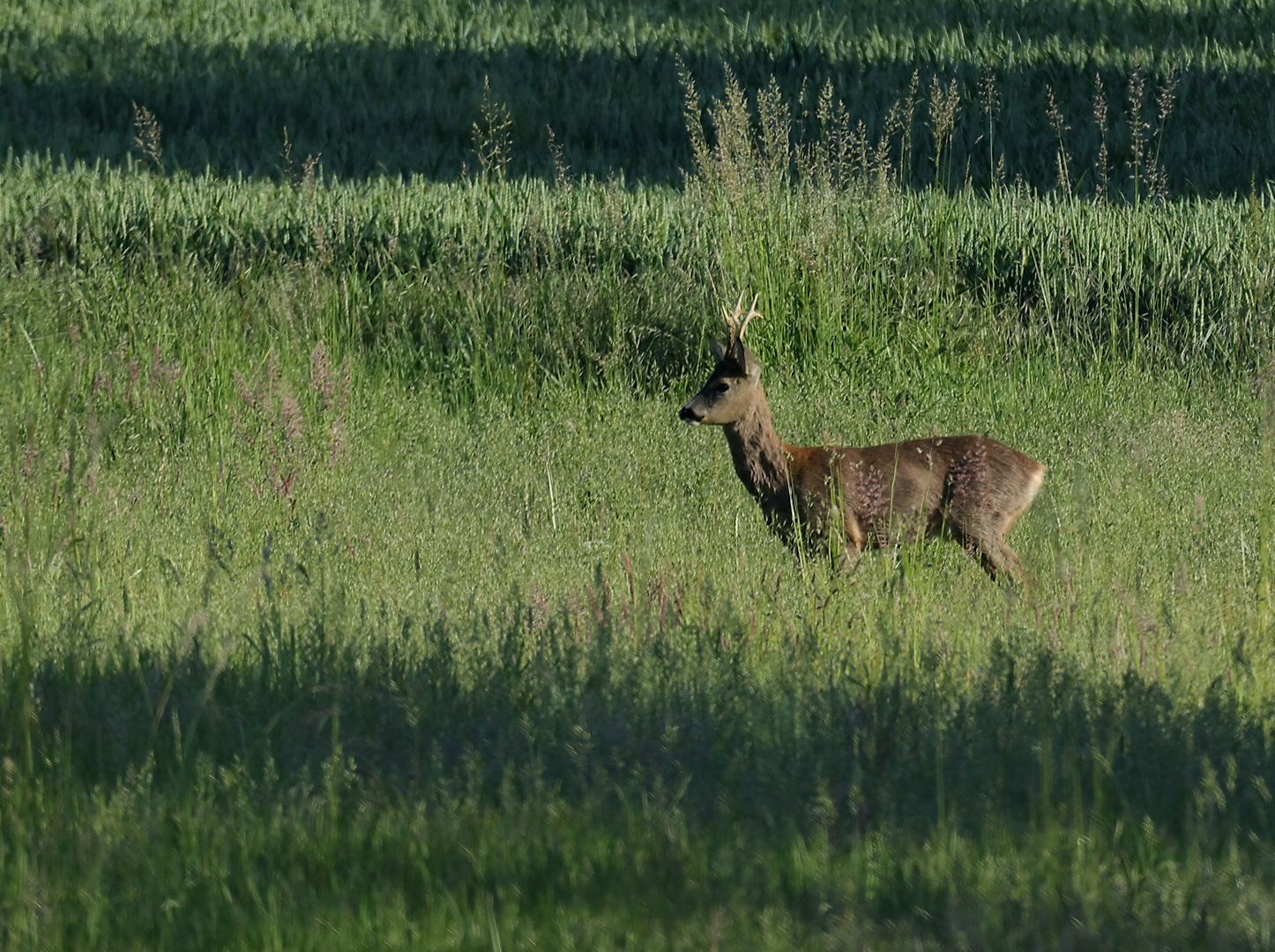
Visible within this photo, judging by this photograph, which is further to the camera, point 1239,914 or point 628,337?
point 628,337

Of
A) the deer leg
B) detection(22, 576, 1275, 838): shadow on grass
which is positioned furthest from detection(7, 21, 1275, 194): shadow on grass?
detection(22, 576, 1275, 838): shadow on grass

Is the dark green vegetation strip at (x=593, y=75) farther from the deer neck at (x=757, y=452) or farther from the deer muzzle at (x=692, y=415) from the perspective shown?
the deer muzzle at (x=692, y=415)

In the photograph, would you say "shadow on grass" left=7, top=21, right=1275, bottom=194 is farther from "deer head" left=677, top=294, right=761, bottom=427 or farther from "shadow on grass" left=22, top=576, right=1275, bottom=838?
"shadow on grass" left=22, top=576, right=1275, bottom=838

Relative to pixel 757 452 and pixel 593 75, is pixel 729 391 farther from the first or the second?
pixel 593 75

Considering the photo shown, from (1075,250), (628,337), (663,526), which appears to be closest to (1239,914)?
(663,526)

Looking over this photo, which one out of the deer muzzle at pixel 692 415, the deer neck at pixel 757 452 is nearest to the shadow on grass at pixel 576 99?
the deer neck at pixel 757 452

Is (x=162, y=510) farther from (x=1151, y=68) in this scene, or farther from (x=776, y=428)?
(x=1151, y=68)

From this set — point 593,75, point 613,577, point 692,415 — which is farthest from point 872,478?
point 593,75

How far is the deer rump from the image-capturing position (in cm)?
677

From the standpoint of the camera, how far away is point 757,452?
23.1ft

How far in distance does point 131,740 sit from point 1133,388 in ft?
24.7

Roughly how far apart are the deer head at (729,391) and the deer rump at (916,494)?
1.07 feet

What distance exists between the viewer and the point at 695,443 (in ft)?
28.9

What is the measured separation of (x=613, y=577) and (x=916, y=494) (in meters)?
1.74
